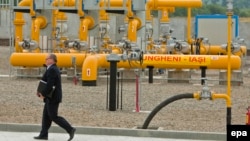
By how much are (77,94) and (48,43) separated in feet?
31.2

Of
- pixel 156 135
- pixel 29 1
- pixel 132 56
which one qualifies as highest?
pixel 29 1

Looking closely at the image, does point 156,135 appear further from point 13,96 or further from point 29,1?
point 29,1

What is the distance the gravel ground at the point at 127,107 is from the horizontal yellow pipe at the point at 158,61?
67cm

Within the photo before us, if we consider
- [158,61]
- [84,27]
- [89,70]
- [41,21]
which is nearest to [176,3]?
[84,27]

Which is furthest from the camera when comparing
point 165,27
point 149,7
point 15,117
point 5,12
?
point 5,12

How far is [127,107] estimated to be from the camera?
55.1ft

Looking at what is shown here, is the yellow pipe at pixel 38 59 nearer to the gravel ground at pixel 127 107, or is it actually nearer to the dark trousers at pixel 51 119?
the gravel ground at pixel 127 107

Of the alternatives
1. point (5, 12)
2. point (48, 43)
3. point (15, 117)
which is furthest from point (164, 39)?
point (5, 12)

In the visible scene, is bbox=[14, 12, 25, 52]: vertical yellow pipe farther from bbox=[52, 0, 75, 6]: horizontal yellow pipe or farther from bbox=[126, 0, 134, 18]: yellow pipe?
bbox=[126, 0, 134, 18]: yellow pipe

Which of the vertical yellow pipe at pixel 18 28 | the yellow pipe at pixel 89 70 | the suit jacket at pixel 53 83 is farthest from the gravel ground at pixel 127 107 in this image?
the vertical yellow pipe at pixel 18 28

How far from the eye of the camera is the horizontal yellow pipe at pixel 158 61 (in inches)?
877

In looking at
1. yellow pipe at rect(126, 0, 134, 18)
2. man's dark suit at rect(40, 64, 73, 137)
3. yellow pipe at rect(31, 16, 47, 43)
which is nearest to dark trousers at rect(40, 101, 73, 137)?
man's dark suit at rect(40, 64, 73, 137)

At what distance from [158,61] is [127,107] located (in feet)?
18.6

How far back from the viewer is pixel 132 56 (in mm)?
16266
